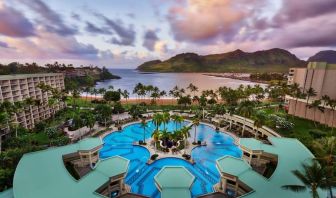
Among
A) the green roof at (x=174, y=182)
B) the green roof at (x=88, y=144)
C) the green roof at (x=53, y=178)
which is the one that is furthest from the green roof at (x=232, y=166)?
the green roof at (x=88, y=144)

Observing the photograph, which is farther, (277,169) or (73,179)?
(277,169)

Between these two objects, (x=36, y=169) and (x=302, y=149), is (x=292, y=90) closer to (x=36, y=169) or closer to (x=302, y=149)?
(x=302, y=149)

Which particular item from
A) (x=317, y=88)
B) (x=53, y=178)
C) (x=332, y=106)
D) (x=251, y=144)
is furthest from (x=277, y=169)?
(x=317, y=88)

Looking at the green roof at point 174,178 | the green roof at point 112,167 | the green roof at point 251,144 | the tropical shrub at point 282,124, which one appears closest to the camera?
the green roof at point 174,178

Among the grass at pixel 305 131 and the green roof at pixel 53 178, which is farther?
the grass at pixel 305 131

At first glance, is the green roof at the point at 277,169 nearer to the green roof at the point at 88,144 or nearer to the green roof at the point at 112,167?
the green roof at the point at 112,167

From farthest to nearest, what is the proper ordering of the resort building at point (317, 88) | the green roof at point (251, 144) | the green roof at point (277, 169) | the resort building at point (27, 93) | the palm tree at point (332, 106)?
1. the resort building at point (317, 88)
2. the resort building at point (27, 93)
3. the palm tree at point (332, 106)
4. the green roof at point (251, 144)
5. the green roof at point (277, 169)

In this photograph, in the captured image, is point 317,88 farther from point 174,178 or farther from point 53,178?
point 53,178

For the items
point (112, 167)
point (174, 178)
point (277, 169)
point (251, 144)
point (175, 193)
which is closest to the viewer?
point (175, 193)
